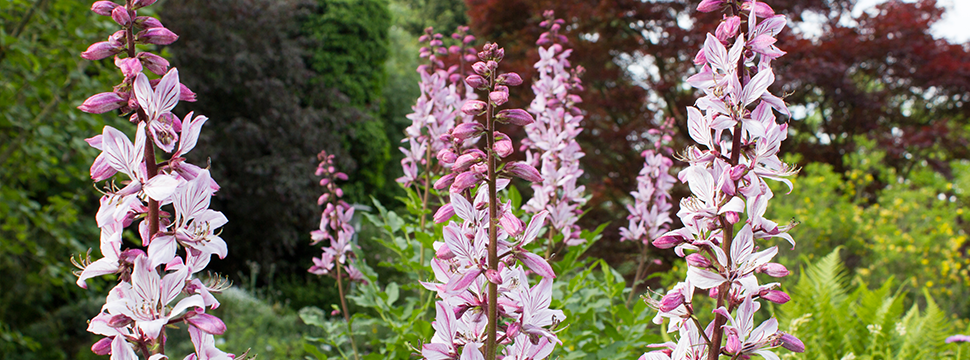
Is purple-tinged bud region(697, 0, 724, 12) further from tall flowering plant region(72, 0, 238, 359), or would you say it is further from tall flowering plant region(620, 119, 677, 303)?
tall flowering plant region(620, 119, 677, 303)

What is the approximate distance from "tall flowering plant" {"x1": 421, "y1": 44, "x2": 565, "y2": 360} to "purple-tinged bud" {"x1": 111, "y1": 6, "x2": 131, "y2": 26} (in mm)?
593

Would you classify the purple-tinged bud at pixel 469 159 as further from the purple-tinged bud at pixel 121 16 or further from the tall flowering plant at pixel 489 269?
the purple-tinged bud at pixel 121 16

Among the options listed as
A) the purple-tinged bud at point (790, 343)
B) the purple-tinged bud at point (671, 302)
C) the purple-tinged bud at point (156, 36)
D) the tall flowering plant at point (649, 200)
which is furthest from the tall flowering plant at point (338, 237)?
the purple-tinged bud at point (790, 343)

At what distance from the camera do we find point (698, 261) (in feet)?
3.28

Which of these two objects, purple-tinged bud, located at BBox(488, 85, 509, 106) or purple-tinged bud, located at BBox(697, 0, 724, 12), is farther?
purple-tinged bud, located at BBox(697, 0, 724, 12)

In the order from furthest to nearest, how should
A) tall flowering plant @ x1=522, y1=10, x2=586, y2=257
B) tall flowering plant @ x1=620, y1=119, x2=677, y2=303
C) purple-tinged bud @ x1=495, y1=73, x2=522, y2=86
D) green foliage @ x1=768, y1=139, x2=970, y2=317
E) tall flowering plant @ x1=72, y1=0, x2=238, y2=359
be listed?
green foliage @ x1=768, y1=139, x2=970, y2=317, tall flowering plant @ x1=620, y1=119, x2=677, y2=303, tall flowering plant @ x1=522, y1=10, x2=586, y2=257, purple-tinged bud @ x1=495, y1=73, x2=522, y2=86, tall flowering plant @ x1=72, y1=0, x2=238, y2=359

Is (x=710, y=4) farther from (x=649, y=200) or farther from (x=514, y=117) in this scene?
(x=649, y=200)

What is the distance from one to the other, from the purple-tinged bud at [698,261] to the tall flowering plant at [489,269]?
0.25m

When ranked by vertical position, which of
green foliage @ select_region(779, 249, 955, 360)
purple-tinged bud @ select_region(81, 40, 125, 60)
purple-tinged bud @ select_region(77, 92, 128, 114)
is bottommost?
green foliage @ select_region(779, 249, 955, 360)

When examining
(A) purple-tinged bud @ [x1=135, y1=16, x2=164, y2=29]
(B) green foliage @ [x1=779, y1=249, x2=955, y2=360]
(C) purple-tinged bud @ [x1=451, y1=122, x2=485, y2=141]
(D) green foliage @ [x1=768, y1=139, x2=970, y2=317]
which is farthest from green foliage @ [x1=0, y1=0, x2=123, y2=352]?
(D) green foliage @ [x1=768, y1=139, x2=970, y2=317]

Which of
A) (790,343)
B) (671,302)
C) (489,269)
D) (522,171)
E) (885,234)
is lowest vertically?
(885,234)

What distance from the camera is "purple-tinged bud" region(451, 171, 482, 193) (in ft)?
3.27

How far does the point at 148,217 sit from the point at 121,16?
1.11ft

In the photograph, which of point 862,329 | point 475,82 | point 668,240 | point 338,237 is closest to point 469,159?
point 475,82
